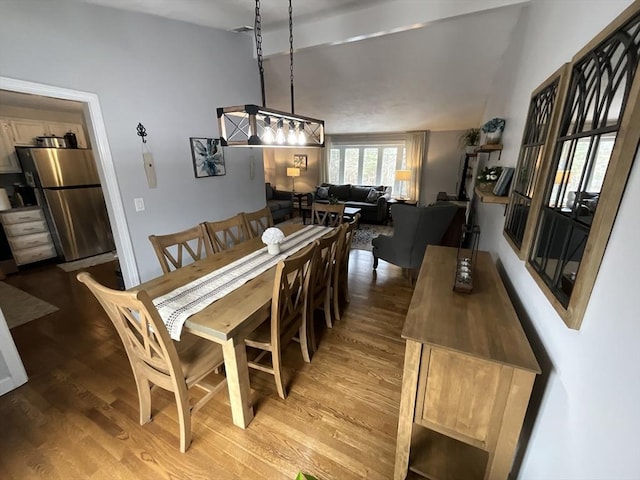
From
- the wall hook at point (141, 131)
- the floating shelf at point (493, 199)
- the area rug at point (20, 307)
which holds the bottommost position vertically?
the area rug at point (20, 307)

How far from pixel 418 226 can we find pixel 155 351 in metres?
2.57

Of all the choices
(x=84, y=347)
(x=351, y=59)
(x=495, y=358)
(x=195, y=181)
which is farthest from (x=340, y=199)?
(x=495, y=358)

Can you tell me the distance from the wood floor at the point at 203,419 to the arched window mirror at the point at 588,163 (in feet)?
4.13

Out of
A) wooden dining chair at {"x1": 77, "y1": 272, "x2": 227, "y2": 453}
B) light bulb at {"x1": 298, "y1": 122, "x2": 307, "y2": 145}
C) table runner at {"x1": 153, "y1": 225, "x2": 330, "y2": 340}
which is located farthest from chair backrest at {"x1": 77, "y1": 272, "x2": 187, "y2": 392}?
light bulb at {"x1": 298, "y1": 122, "x2": 307, "y2": 145}

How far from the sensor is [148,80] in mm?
2320

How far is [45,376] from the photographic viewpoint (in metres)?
1.89

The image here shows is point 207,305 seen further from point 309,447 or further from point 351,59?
point 351,59

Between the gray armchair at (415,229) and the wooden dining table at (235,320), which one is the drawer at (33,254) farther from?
the gray armchair at (415,229)

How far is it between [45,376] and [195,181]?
1993 mm

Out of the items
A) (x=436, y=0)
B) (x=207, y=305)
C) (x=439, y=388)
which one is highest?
(x=436, y=0)

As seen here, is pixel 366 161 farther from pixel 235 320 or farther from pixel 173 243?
pixel 235 320

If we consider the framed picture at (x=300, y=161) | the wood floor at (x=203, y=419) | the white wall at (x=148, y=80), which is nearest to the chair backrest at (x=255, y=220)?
the white wall at (x=148, y=80)

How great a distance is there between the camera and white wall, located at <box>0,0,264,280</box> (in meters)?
1.74

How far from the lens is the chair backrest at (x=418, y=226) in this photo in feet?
9.24
